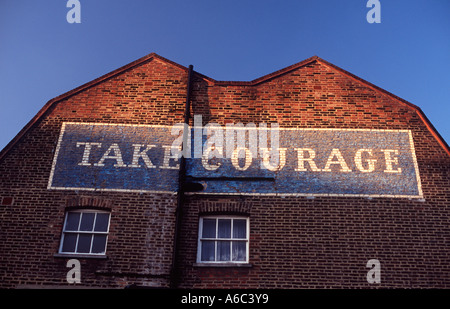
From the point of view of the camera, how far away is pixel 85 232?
36.3ft

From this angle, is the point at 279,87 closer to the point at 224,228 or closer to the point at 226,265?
the point at 224,228

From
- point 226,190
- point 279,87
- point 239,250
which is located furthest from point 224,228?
point 279,87

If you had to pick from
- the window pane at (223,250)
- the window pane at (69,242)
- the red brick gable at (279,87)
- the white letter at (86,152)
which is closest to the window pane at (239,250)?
the window pane at (223,250)

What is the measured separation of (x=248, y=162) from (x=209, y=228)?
199 centimetres

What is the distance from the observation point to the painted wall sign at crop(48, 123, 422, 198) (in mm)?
11531

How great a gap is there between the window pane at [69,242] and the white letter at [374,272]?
273 inches

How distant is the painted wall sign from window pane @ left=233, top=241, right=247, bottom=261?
1.26 metres

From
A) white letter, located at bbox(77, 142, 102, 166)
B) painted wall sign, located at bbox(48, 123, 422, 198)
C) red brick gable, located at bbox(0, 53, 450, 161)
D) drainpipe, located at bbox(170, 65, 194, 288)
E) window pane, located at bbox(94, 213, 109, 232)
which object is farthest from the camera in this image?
red brick gable, located at bbox(0, 53, 450, 161)

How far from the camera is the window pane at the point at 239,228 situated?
11180 mm

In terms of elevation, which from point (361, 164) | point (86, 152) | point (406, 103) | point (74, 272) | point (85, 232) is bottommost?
point (74, 272)

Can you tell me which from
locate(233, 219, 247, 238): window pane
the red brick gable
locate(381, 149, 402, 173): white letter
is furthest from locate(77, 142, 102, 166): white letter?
locate(381, 149, 402, 173): white letter

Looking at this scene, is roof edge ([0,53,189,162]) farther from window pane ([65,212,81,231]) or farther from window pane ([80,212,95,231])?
window pane ([80,212,95,231])

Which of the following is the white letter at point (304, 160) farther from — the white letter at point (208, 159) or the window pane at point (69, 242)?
the window pane at point (69, 242)
